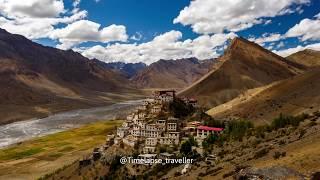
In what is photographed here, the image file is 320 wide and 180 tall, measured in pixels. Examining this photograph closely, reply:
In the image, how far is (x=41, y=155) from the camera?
159 metres

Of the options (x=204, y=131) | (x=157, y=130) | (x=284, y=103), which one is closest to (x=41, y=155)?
(x=157, y=130)

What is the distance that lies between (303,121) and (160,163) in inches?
1101

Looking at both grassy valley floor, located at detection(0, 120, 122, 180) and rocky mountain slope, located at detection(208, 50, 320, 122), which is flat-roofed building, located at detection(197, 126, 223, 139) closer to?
grassy valley floor, located at detection(0, 120, 122, 180)

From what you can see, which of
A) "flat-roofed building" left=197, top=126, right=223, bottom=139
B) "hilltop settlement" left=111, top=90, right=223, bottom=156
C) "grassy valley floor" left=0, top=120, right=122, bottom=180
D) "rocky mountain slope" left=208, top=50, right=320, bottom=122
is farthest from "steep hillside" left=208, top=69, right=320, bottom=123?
"grassy valley floor" left=0, top=120, right=122, bottom=180

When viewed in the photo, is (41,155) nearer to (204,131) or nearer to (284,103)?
(204,131)

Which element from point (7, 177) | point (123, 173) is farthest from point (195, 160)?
point (7, 177)

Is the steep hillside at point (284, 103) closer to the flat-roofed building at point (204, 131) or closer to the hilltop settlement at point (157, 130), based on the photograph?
the hilltop settlement at point (157, 130)

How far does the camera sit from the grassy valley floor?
131000 mm

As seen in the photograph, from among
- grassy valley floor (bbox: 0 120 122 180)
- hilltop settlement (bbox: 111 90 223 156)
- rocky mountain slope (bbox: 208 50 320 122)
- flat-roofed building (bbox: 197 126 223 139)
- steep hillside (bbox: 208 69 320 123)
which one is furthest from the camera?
rocky mountain slope (bbox: 208 50 320 122)

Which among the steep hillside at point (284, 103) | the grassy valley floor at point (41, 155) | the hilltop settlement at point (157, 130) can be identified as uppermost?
the steep hillside at point (284, 103)

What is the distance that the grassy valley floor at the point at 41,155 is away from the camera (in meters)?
131

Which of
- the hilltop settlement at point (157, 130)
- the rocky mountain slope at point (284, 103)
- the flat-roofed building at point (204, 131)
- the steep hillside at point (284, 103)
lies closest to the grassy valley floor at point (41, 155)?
the hilltop settlement at point (157, 130)

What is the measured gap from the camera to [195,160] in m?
78.1

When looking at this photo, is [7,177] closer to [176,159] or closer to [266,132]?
[176,159]
